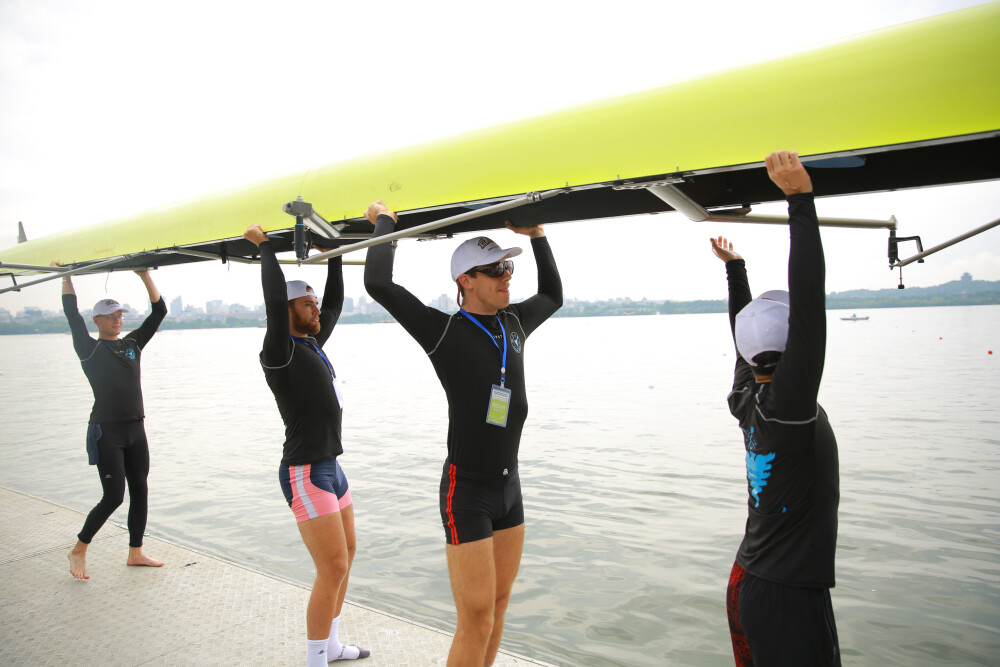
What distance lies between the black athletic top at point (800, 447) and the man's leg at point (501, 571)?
1.11 m

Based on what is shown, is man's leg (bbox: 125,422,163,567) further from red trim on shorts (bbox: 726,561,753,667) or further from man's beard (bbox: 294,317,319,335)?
red trim on shorts (bbox: 726,561,753,667)

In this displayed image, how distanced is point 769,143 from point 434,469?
8.20 metres

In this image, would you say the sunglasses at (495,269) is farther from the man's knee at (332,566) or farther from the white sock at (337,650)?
the white sock at (337,650)

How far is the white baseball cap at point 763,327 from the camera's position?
2.00m

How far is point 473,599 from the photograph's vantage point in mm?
2564

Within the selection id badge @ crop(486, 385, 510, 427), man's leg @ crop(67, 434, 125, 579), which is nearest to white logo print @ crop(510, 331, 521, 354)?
id badge @ crop(486, 385, 510, 427)

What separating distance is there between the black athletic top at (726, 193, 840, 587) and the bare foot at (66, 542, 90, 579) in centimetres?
474

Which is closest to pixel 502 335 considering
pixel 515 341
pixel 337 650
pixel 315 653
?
pixel 515 341

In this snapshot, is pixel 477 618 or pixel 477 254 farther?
pixel 477 254

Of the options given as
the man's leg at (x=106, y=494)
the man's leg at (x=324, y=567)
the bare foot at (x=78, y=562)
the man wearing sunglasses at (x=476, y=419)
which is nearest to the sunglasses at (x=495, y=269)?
the man wearing sunglasses at (x=476, y=419)

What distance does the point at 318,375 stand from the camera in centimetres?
356

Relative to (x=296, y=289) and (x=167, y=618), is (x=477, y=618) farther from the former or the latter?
(x=167, y=618)

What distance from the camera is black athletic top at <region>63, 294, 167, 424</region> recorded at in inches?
198

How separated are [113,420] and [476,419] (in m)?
3.58
